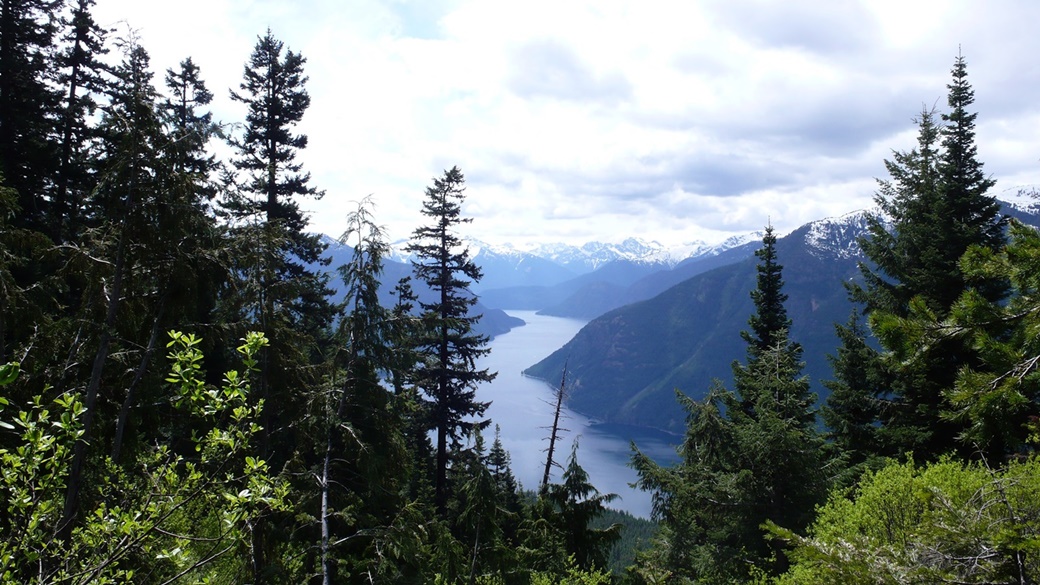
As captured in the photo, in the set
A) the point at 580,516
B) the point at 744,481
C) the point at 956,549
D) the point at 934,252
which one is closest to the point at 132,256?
the point at 956,549

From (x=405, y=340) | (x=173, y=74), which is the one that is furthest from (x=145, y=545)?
(x=173, y=74)

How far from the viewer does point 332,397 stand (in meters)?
10.2

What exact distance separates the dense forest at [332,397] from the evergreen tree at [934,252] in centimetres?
10

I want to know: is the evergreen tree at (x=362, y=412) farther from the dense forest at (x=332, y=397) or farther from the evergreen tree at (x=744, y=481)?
the evergreen tree at (x=744, y=481)

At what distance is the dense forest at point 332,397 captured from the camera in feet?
15.8

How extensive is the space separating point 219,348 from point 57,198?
7.31m

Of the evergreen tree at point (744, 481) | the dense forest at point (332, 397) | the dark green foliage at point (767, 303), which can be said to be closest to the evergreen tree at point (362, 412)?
the dense forest at point (332, 397)

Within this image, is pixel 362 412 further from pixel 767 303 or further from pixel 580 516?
pixel 767 303

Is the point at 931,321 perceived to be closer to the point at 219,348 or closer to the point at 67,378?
the point at 67,378

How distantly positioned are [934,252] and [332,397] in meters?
18.8

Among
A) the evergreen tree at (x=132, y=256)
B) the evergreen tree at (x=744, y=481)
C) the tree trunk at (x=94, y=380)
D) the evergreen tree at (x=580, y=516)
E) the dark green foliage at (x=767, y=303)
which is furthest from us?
the dark green foliage at (x=767, y=303)

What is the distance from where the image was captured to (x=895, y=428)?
1808cm

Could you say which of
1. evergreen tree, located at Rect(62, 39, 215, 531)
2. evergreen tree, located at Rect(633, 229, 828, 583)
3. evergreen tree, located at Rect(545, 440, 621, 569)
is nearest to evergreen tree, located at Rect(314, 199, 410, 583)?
evergreen tree, located at Rect(62, 39, 215, 531)

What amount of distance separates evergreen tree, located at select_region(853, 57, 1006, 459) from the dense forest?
0.10 metres
